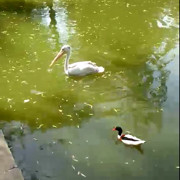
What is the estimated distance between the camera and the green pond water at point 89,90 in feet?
17.9

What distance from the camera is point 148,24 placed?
11.6 meters

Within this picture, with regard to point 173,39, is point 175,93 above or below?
above

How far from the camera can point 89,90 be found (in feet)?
25.8

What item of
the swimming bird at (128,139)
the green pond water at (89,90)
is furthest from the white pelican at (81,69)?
the swimming bird at (128,139)

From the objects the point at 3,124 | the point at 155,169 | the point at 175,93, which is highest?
the point at 175,93

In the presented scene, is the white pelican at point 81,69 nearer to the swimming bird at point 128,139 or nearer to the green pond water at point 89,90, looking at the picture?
the green pond water at point 89,90

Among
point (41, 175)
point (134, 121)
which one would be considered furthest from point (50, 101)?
point (41, 175)

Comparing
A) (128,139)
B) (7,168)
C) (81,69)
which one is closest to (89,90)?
(81,69)

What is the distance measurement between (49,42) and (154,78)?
348 centimetres

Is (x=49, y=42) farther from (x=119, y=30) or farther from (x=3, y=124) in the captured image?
(x=3, y=124)

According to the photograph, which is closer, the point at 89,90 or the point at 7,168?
the point at 7,168

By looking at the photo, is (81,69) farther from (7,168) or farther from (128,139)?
(7,168)

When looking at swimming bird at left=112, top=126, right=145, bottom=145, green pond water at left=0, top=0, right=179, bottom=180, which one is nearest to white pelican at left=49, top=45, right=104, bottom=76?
green pond water at left=0, top=0, right=179, bottom=180

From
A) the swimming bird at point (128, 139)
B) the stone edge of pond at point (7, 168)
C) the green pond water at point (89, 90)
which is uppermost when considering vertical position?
the stone edge of pond at point (7, 168)
